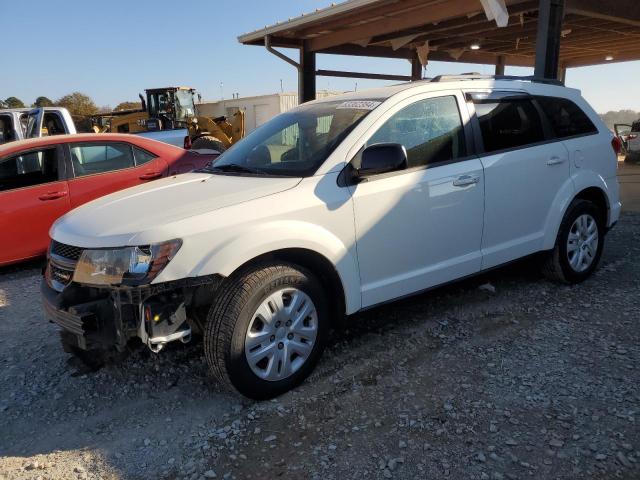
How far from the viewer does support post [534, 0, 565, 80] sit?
7062mm

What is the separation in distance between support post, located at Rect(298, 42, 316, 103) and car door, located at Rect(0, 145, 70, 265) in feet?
21.5

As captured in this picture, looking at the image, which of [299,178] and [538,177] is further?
[538,177]

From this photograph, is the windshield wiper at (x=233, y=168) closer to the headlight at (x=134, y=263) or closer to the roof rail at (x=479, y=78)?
the headlight at (x=134, y=263)

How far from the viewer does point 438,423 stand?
2.73 metres

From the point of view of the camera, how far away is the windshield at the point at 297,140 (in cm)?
334

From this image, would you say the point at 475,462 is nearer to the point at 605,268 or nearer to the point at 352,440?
the point at 352,440

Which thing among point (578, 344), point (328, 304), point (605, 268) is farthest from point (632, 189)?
point (328, 304)

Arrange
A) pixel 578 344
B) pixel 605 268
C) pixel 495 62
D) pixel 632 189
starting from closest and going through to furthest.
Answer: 1. pixel 578 344
2. pixel 605 268
3. pixel 632 189
4. pixel 495 62

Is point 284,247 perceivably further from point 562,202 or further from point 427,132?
point 562,202

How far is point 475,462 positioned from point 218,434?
129 centimetres

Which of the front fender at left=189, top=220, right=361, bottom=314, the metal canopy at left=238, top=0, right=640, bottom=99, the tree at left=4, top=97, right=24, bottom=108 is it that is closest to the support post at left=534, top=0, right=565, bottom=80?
the metal canopy at left=238, top=0, right=640, bottom=99

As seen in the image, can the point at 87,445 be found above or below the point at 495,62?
below

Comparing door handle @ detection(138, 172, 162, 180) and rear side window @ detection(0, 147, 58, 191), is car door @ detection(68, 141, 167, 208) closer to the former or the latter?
door handle @ detection(138, 172, 162, 180)

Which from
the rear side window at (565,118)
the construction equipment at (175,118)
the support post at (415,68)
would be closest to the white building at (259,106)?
the construction equipment at (175,118)
